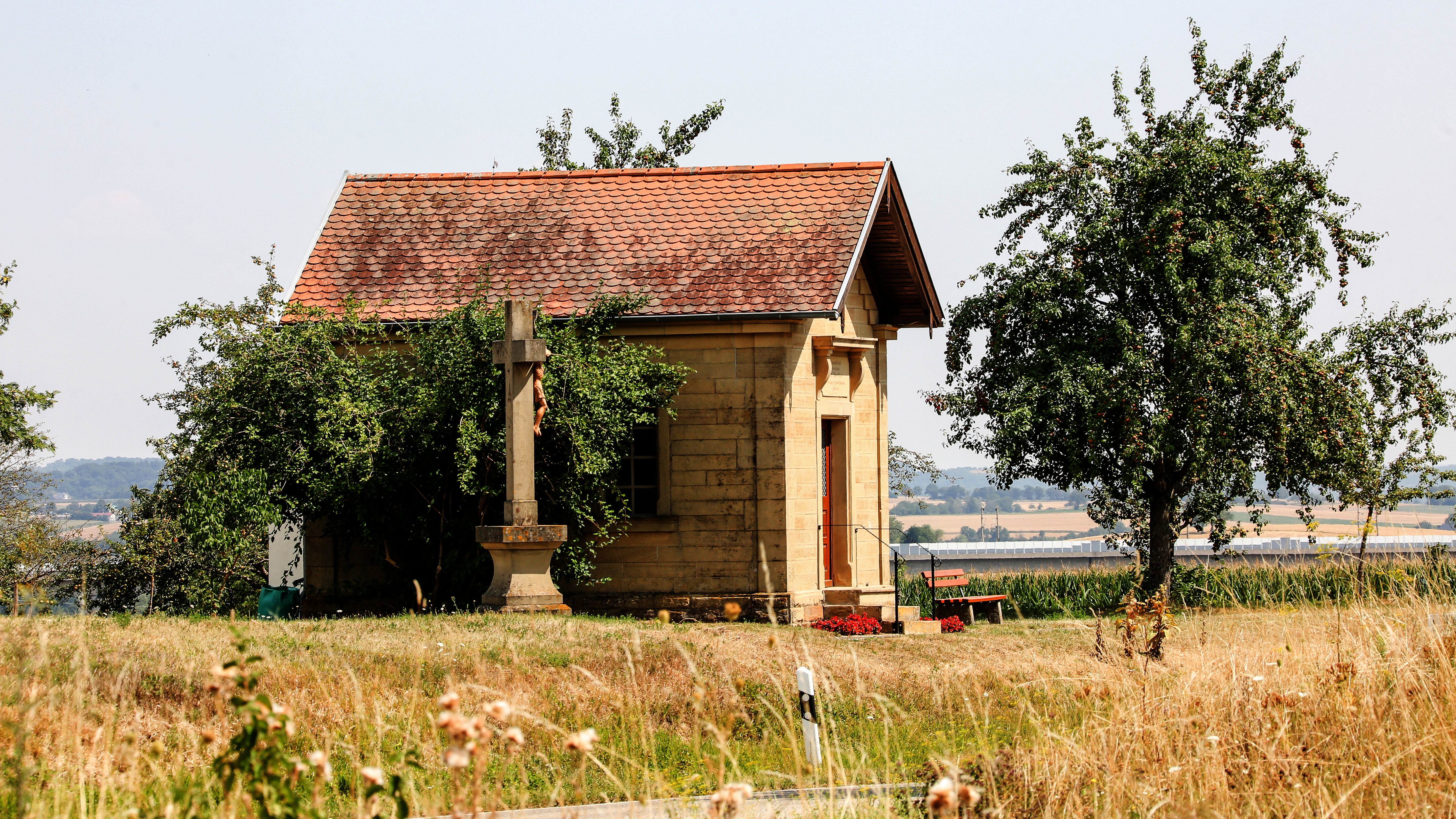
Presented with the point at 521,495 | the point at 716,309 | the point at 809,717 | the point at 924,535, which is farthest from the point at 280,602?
the point at 924,535

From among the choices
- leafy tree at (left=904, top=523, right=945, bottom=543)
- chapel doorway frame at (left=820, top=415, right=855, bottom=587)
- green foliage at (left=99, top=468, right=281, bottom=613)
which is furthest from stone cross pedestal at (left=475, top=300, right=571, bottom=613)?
leafy tree at (left=904, top=523, right=945, bottom=543)

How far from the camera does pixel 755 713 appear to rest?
31.3 ft

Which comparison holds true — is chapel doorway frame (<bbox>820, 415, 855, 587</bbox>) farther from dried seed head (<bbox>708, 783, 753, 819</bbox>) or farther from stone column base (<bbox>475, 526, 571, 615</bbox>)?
dried seed head (<bbox>708, 783, 753, 819</bbox>)

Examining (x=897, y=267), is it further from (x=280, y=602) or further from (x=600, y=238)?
(x=280, y=602)

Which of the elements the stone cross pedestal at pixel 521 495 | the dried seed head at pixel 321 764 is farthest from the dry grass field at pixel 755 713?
the stone cross pedestal at pixel 521 495

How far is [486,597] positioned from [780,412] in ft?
14.0

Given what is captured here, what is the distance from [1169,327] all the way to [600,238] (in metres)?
10.1

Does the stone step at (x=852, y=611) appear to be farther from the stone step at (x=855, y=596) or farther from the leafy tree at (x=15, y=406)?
the leafy tree at (x=15, y=406)

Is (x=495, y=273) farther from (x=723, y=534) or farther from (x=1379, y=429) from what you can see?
(x=1379, y=429)

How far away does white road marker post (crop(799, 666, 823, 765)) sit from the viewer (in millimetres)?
6738

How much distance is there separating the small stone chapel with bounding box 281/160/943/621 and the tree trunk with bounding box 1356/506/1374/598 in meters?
6.92

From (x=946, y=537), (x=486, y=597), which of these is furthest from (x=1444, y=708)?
(x=946, y=537)

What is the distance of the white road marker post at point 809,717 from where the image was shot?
674cm

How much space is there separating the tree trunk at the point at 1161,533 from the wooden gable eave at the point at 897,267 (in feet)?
21.0
